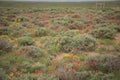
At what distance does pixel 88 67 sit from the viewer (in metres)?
8.12

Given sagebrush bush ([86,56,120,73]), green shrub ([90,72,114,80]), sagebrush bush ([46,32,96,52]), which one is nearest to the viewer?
green shrub ([90,72,114,80])

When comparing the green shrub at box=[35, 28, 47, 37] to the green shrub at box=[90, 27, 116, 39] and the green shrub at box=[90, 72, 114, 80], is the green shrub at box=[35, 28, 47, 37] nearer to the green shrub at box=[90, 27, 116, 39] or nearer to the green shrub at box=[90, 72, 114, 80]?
the green shrub at box=[90, 27, 116, 39]

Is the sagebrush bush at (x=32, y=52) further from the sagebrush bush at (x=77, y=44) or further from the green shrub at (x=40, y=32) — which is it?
the green shrub at (x=40, y=32)

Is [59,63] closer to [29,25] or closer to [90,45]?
[90,45]

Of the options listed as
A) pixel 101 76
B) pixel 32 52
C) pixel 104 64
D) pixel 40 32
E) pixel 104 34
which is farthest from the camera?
pixel 40 32

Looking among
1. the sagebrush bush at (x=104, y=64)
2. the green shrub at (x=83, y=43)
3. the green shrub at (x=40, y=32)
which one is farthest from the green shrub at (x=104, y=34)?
the sagebrush bush at (x=104, y=64)

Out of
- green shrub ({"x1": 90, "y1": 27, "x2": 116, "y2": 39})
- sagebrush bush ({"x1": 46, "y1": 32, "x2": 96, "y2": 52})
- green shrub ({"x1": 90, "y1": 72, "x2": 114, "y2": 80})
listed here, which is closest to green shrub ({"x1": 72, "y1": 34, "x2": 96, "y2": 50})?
sagebrush bush ({"x1": 46, "y1": 32, "x2": 96, "y2": 52})

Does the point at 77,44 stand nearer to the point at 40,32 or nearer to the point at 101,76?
the point at 101,76

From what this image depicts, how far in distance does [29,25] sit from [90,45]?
9172 millimetres

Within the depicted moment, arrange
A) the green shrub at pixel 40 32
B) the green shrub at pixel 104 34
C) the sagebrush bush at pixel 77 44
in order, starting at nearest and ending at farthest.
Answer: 1. the sagebrush bush at pixel 77 44
2. the green shrub at pixel 104 34
3. the green shrub at pixel 40 32

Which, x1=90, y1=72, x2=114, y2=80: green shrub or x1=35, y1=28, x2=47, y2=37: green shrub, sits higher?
x1=35, y1=28, x2=47, y2=37: green shrub

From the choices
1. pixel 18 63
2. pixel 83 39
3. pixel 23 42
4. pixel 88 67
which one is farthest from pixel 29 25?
pixel 88 67

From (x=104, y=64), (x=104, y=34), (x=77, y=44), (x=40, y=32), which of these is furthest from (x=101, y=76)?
(x=40, y=32)

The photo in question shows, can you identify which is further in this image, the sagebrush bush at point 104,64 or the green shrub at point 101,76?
the sagebrush bush at point 104,64
